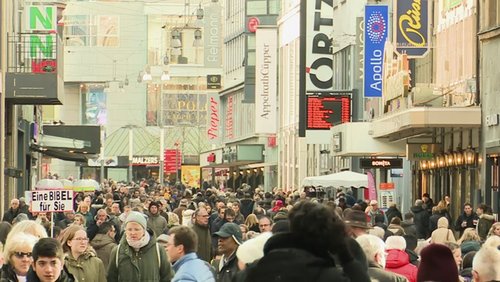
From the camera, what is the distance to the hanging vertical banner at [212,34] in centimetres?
10988

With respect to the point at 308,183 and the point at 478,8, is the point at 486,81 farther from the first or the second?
the point at 308,183

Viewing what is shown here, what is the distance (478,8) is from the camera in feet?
132

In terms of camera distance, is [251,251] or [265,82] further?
[265,82]

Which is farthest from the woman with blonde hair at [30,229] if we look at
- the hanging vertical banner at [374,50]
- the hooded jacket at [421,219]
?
the hanging vertical banner at [374,50]

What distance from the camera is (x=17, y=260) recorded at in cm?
1145

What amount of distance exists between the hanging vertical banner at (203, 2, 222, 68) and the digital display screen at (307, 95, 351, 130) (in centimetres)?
5550

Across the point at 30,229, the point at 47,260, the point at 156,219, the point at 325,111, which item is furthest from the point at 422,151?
the point at 47,260

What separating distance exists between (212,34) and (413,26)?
6894 centimetres

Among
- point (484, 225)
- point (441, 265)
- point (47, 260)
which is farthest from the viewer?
point (484, 225)

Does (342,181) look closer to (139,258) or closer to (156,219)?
(156,219)

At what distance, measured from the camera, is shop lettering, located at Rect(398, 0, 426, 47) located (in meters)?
41.8

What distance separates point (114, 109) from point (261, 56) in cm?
6659

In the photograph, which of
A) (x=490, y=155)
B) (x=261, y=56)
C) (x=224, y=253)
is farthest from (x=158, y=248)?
(x=261, y=56)

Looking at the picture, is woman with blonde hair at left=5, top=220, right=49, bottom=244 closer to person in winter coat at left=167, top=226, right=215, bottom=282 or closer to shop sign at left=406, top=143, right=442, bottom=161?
person in winter coat at left=167, top=226, right=215, bottom=282
